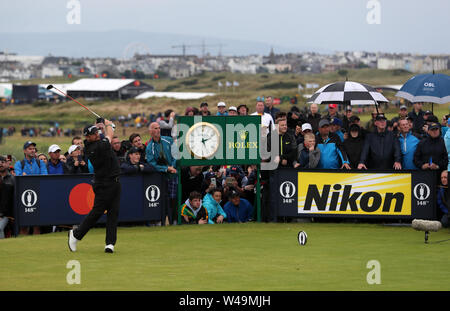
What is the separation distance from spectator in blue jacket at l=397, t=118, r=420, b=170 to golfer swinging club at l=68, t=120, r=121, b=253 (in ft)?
22.6

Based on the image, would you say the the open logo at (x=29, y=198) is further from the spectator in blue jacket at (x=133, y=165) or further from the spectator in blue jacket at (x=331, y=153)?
the spectator in blue jacket at (x=331, y=153)

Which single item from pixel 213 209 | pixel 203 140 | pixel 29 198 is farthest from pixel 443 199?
pixel 29 198

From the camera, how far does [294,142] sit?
17609 millimetres

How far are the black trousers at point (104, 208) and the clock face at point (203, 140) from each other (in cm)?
444

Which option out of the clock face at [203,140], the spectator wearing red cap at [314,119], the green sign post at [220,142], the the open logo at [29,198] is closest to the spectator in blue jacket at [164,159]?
the green sign post at [220,142]

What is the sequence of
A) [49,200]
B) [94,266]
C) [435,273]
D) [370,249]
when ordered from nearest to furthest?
[435,273], [94,266], [370,249], [49,200]

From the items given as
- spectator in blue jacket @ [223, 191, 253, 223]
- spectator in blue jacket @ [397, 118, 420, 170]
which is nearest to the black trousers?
spectator in blue jacket @ [223, 191, 253, 223]

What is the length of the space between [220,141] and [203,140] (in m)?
0.38

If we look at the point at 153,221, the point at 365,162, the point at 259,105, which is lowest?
the point at 153,221

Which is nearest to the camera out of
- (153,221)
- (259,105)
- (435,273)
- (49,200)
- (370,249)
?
(435,273)
